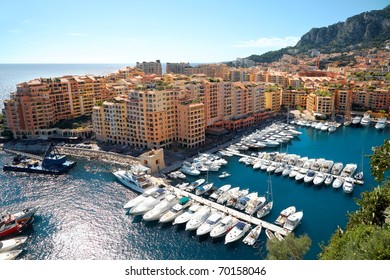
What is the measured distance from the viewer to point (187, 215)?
2298cm

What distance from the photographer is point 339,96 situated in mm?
57562

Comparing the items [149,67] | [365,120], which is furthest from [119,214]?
[149,67]

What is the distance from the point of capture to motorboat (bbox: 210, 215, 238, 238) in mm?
20770

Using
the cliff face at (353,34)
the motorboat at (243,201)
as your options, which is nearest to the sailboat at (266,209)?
the motorboat at (243,201)

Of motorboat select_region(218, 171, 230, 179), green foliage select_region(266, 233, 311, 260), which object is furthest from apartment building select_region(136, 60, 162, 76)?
green foliage select_region(266, 233, 311, 260)

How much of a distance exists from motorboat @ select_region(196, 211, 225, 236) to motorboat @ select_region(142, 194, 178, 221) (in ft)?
11.9

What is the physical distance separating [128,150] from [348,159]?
85.1ft

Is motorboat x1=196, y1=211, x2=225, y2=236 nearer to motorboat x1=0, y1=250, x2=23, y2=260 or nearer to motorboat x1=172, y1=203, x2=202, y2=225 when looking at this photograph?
motorboat x1=172, y1=203, x2=202, y2=225

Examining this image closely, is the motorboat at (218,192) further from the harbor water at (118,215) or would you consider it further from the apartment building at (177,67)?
the apartment building at (177,67)

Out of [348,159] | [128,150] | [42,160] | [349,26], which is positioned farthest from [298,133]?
[349,26]

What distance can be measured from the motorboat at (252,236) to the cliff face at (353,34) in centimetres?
11063

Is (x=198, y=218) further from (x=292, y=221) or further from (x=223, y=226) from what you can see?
(x=292, y=221)

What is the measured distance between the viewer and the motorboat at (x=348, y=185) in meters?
26.5

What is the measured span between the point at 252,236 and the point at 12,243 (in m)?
16.1
